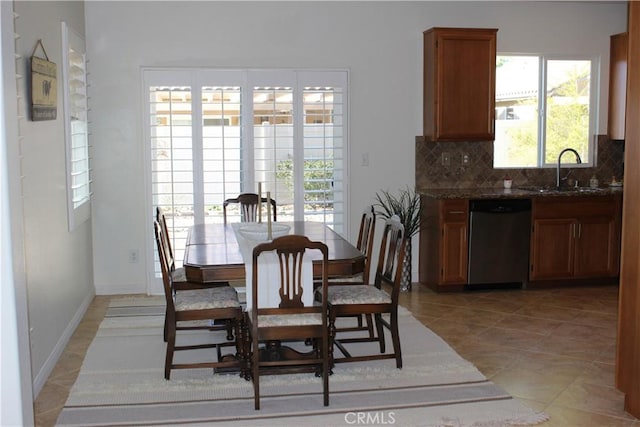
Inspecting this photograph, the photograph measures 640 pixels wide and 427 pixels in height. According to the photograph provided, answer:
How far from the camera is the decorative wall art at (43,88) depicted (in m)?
4.02

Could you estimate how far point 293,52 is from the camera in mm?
6344

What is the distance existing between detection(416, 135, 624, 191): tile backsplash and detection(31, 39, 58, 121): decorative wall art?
331 cm

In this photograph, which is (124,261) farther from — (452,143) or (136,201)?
(452,143)

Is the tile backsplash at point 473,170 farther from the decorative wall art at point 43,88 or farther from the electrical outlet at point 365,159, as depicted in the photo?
the decorative wall art at point 43,88

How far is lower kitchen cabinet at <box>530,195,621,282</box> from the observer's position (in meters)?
6.34

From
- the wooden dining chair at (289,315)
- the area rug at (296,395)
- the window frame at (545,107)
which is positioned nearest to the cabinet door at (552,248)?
the window frame at (545,107)

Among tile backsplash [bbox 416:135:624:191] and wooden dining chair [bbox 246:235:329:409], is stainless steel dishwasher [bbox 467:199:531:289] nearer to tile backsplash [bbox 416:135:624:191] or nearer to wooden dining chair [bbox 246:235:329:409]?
tile backsplash [bbox 416:135:624:191]

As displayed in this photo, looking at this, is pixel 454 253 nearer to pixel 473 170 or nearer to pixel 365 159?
pixel 473 170

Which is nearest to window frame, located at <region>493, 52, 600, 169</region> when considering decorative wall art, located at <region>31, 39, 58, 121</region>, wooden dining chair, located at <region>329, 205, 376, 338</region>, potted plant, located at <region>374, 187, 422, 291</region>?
potted plant, located at <region>374, 187, 422, 291</region>

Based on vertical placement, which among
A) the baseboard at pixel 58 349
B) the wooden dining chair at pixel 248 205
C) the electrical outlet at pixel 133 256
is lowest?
the baseboard at pixel 58 349

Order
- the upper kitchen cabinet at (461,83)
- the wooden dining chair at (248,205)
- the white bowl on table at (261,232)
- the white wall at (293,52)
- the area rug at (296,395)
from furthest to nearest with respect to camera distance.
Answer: the upper kitchen cabinet at (461,83)
the white wall at (293,52)
the wooden dining chair at (248,205)
the white bowl on table at (261,232)
the area rug at (296,395)

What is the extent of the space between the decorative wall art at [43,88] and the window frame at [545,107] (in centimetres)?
406

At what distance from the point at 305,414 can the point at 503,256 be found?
10.5 ft

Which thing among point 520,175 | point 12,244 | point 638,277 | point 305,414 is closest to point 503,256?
point 520,175
